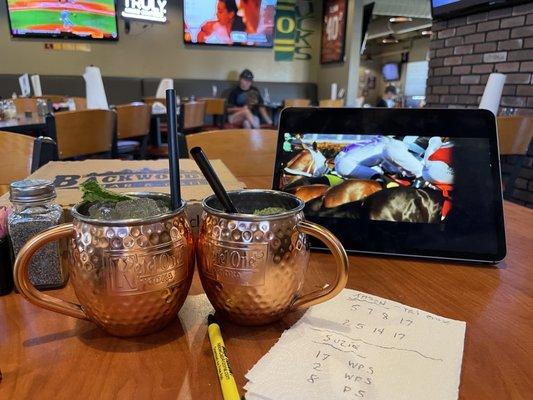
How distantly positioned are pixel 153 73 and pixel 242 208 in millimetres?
6153

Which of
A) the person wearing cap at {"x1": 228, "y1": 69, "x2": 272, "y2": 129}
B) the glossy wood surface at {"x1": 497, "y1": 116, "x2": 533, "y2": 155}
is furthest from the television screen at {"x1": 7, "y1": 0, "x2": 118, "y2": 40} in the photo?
the glossy wood surface at {"x1": 497, "y1": 116, "x2": 533, "y2": 155}

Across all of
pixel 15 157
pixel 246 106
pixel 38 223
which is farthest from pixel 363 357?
pixel 246 106

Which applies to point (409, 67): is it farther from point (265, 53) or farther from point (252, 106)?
point (252, 106)

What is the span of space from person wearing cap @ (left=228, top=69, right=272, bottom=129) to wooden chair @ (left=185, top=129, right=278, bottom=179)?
348cm

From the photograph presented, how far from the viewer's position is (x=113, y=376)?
36cm

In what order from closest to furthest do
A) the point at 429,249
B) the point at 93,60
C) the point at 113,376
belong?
1. the point at 113,376
2. the point at 429,249
3. the point at 93,60

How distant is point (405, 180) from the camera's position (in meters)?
0.64

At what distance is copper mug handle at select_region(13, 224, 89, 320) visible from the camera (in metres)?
0.36

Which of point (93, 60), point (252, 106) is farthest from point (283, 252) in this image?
point (93, 60)

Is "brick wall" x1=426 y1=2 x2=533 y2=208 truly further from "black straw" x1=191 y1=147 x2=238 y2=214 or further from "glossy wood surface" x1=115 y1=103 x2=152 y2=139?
"black straw" x1=191 y1=147 x2=238 y2=214

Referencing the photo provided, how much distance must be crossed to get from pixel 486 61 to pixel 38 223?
3.16m

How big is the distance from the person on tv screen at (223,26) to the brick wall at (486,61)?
346 cm

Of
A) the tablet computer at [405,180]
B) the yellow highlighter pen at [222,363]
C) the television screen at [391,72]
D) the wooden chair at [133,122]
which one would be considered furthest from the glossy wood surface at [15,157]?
the television screen at [391,72]

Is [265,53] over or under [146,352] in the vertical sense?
over
